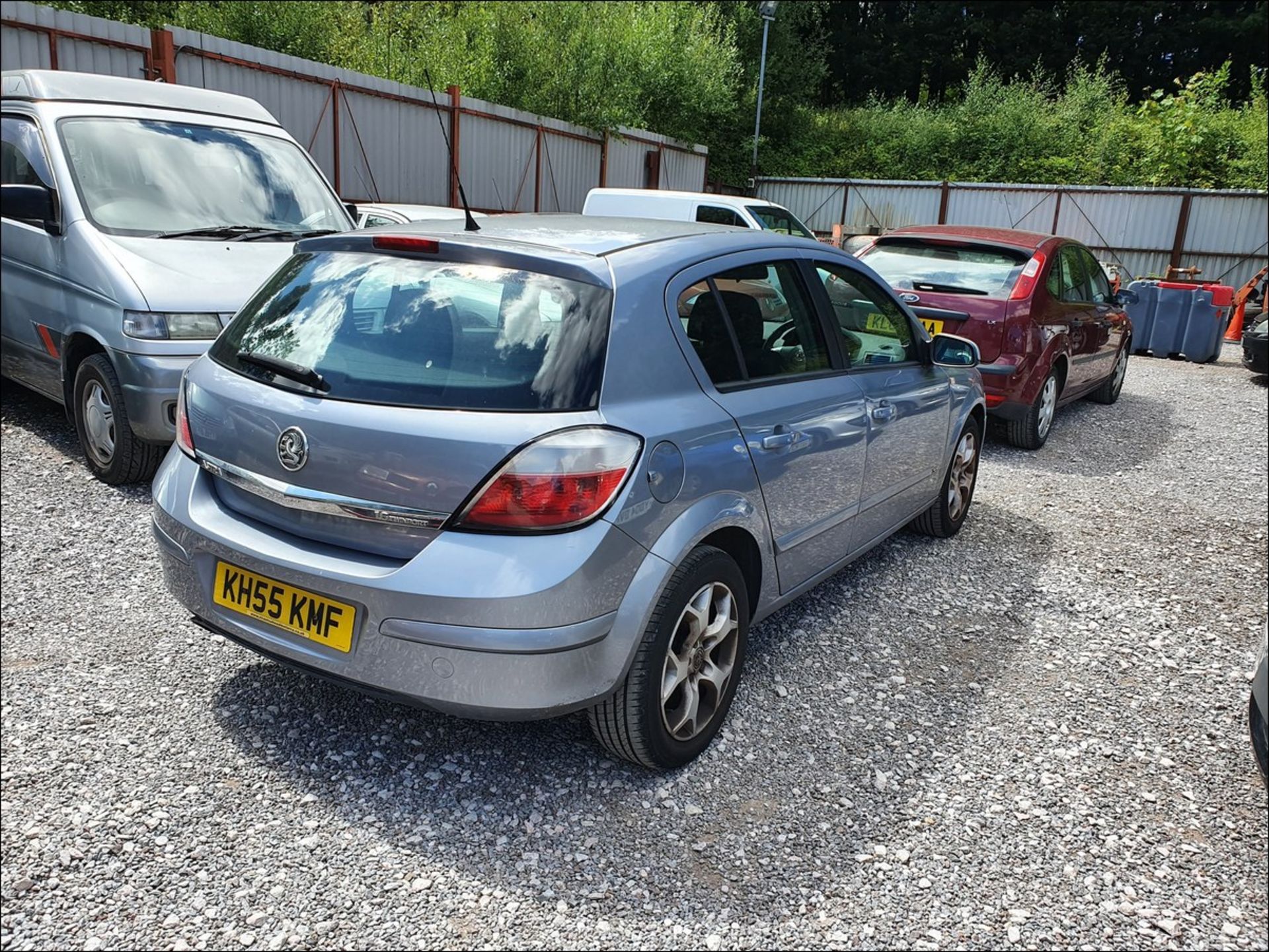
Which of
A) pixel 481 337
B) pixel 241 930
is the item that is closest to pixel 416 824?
pixel 241 930

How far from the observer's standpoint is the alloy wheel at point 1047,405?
7.72m

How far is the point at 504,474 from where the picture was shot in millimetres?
2494

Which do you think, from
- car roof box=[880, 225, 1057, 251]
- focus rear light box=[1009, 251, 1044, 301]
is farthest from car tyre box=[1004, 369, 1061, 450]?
car roof box=[880, 225, 1057, 251]

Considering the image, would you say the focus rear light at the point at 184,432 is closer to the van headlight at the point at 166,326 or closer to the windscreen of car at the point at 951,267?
the van headlight at the point at 166,326

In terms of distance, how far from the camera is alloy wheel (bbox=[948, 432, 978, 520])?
17.2 feet

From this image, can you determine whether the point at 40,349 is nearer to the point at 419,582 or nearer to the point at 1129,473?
the point at 419,582

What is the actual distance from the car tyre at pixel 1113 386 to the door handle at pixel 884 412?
23.0 ft

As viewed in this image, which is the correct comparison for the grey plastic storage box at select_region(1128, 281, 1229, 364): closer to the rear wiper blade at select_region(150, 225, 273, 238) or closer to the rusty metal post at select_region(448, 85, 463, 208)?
the rusty metal post at select_region(448, 85, 463, 208)

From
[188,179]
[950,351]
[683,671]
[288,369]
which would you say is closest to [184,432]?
[288,369]

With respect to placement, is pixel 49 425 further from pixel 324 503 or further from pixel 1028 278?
pixel 1028 278

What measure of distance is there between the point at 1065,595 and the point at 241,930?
398 centimetres

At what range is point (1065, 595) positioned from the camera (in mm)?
4793

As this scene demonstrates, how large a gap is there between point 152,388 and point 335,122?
10.1 meters

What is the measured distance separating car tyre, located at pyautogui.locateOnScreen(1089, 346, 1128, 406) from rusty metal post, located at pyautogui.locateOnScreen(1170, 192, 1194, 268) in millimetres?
12454
